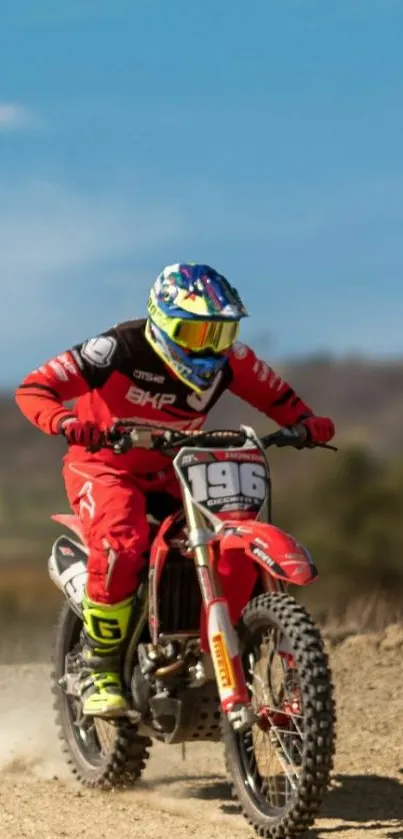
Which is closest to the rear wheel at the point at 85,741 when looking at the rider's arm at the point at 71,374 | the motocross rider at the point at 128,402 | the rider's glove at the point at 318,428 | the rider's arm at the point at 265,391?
the motocross rider at the point at 128,402

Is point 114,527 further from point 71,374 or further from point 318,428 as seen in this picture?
point 318,428

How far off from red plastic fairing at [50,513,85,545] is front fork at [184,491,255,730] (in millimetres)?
1148

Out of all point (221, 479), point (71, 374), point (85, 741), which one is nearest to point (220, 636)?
point (221, 479)

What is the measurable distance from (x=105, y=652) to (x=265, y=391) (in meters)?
1.59

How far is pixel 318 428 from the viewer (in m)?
8.24

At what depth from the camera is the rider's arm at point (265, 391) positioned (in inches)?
340

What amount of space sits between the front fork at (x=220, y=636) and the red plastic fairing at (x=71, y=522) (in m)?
1.15

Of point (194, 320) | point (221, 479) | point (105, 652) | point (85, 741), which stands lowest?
point (85, 741)

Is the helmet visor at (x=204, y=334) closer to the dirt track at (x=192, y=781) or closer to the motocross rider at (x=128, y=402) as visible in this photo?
the motocross rider at (x=128, y=402)

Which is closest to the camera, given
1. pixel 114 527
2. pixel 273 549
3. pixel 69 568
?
pixel 273 549

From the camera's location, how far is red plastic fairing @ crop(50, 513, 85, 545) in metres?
8.80

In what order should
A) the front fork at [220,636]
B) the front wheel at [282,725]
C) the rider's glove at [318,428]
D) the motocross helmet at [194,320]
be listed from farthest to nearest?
the rider's glove at [318,428]
the motocross helmet at [194,320]
the front fork at [220,636]
the front wheel at [282,725]

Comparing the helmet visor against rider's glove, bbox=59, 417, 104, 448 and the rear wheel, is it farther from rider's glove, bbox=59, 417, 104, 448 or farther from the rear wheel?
the rear wheel

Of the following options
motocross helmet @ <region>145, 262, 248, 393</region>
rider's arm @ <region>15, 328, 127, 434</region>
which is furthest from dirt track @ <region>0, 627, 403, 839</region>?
motocross helmet @ <region>145, 262, 248, 393</region>
